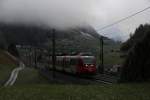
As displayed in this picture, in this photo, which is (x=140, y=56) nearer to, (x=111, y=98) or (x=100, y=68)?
(x=111, y=98)

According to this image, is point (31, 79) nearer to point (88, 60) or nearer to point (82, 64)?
point (88, 60)

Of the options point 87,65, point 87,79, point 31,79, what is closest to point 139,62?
point 87,79

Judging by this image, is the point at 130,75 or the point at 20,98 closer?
the point at 20,98

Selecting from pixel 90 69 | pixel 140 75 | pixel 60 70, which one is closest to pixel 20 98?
pixel 140 75

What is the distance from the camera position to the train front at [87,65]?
56.0 metres

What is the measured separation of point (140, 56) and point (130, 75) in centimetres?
210

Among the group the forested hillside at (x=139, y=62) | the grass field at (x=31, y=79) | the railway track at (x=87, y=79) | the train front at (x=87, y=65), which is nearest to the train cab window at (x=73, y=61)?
the train front at (x=87, y=65)

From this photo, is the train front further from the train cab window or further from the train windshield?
the train cab window

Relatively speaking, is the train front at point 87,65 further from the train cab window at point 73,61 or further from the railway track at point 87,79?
the train cab window at point 73,61

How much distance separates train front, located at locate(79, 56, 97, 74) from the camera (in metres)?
56.0

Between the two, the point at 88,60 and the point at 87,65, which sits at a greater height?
the point at 88,60

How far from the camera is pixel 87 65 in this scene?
56.8 meters

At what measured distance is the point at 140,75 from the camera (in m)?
37.5

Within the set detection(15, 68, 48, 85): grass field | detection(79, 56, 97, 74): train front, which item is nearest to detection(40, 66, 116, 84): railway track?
detection(79, 56, 97, 74): train front
